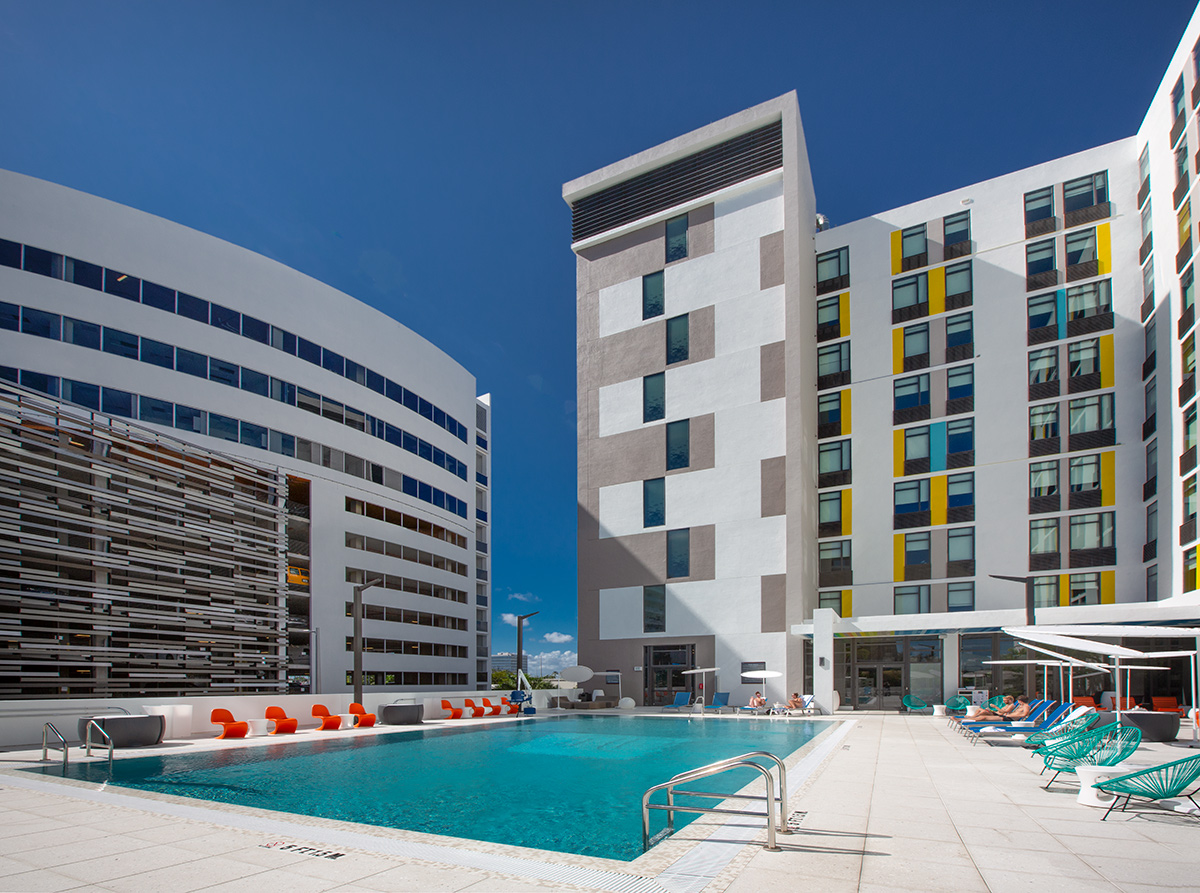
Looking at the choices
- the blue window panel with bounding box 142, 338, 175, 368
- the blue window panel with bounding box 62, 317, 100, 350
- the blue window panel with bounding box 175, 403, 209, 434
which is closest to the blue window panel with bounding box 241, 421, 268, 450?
the blue window panel with bounding box 175, 403, 209, 434

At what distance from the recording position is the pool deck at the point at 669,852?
552cm

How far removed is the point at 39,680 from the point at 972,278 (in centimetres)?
3686

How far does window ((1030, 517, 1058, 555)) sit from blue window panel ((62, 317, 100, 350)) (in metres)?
35.7

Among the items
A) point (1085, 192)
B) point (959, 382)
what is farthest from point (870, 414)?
point (1085, 192)

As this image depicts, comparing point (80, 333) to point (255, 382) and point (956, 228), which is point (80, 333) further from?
point (956, 228)

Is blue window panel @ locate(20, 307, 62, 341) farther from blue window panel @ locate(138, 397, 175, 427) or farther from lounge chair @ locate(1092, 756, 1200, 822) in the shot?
lounge chair @ locate(1092, 756, 1200, 822)

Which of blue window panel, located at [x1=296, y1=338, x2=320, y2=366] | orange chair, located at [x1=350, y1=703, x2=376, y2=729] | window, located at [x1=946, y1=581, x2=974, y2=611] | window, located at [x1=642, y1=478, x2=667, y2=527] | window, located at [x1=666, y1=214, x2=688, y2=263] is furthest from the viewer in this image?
window, located at [x1=666, y1=214, x2=688, y2=263]

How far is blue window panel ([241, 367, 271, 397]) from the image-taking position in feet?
103

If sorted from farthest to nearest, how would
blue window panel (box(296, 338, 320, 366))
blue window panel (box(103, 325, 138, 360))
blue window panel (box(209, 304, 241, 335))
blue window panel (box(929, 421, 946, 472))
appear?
blue window panel (box(296, 338, 320, 366))
blue window panel (box(929, 421, 946, 472))
blue window panel (box(209, 304, 241, 335))
blue window panel (box(103, 325, 138, 360))

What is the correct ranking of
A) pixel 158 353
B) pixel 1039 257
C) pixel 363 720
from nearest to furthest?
pixel 363 720
pixel 158 353
pixel 1039 257

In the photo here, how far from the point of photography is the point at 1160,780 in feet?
23.6

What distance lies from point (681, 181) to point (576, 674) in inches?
953

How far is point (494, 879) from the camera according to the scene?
18.2ft

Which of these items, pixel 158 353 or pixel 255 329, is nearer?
pixel 158 353
